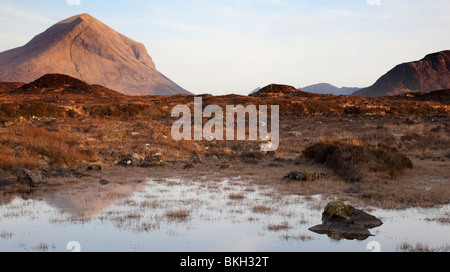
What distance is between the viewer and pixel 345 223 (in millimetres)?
9367

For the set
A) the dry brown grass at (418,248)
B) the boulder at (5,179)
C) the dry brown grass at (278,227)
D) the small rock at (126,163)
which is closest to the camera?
the dry brown grass at (418,248)

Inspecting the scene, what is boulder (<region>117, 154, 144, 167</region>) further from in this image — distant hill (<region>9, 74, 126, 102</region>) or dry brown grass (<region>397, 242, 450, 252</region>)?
distant hill (<region>9, 74, 126, 102</region>)

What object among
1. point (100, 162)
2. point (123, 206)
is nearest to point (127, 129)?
point (100, 162)

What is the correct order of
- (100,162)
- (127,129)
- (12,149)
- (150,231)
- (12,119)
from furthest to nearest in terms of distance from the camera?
(12,119), (127,129), (100,162), (12,149), (150,231)

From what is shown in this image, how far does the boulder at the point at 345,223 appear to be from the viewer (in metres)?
8.79

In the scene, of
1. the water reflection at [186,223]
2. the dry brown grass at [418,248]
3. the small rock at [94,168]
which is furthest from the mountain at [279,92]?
A: the dry brown grass at [418,248]

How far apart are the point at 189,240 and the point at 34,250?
9.88 ft

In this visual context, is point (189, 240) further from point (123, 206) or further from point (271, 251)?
point (123, 206)

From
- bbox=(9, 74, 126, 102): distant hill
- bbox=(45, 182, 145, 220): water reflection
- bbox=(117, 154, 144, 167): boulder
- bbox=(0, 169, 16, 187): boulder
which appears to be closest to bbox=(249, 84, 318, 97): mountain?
bbox=(9, 74, 126, 102): distant hill

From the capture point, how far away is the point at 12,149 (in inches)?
735

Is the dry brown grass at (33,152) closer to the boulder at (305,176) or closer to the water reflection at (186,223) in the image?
the water reflection at (186,223)

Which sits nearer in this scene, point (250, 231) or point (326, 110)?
point (250, 231)

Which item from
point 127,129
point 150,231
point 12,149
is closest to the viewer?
point 150,231

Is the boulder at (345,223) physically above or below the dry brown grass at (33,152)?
below
